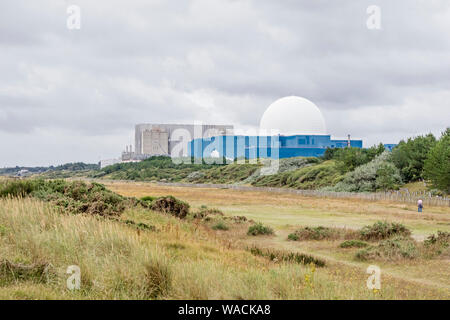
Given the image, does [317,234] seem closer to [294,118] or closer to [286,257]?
[286,257]

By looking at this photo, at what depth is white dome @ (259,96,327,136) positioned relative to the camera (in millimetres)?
100750

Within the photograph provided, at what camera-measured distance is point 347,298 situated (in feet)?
26.6

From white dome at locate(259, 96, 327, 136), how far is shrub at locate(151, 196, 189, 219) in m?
74.7

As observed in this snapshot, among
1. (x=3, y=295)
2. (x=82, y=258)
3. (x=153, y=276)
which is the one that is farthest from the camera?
(x=82, y=258)

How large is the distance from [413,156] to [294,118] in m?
40.1

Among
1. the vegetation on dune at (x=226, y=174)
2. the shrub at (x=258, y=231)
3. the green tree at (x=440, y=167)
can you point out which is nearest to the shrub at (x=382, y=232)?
the shrub at (x=258, y=231)

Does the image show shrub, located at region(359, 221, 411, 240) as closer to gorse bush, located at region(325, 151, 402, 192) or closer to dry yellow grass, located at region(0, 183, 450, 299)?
dry yellow grass, located at region(0, 183, 450, 299)

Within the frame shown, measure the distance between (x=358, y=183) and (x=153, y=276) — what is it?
5774 cm

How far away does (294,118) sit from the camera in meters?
101

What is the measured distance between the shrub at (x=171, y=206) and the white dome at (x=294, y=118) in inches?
2940

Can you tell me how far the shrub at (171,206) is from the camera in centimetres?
2673

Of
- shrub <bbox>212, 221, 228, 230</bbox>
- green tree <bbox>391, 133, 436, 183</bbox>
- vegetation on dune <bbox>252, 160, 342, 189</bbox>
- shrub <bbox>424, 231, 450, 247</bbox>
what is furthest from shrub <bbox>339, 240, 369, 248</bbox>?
vegetation on dune <bbox>252, 160, 342, 189</bbox>

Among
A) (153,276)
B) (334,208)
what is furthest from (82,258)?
(334,208)
